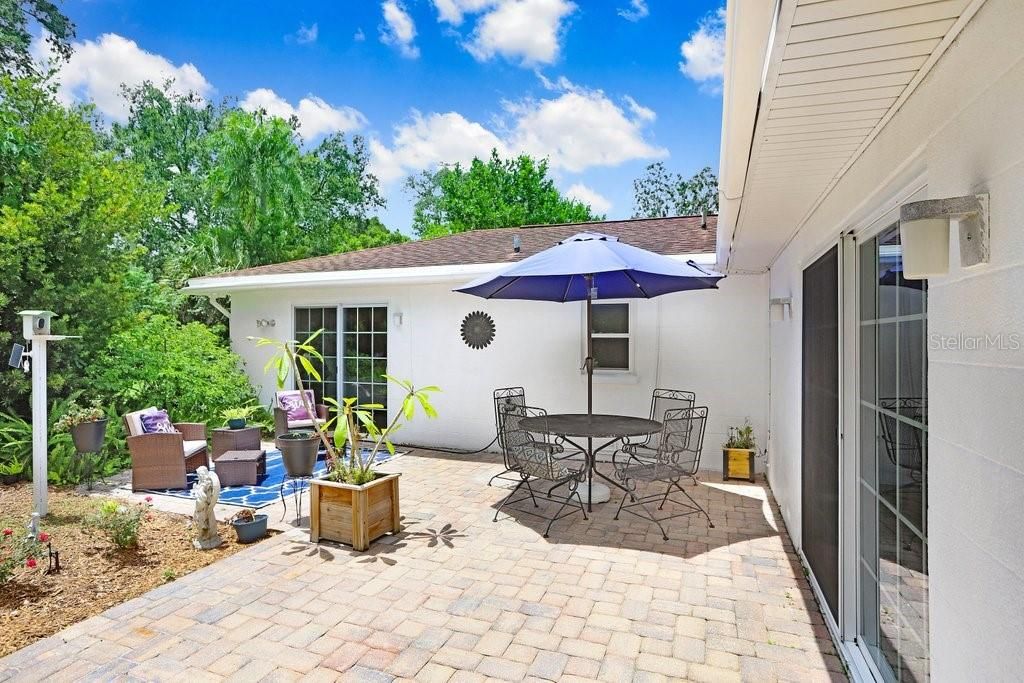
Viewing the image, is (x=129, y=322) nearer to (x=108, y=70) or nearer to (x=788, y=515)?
(x=788, y=515)

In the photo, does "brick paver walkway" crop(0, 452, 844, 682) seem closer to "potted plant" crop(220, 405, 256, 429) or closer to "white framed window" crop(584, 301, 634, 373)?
"potted plant" crop(220, 405, 256, 429)

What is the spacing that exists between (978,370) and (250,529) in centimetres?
477

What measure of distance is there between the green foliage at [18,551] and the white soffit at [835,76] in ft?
16.0

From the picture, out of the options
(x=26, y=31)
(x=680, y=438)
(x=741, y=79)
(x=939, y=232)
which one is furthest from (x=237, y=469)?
(x=26, y=31)

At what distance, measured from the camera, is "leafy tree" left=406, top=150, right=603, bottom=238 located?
27.7 m

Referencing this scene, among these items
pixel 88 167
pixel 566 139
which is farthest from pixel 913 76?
pixel 566 139

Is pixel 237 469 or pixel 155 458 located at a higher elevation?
pixel 155 458

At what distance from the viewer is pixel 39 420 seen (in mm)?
4855

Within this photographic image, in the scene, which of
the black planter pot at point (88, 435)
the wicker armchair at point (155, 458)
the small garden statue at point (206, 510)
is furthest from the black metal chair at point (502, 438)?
the black planter pot at point (88, 435)

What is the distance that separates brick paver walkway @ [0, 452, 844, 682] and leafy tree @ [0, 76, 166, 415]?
4.62 m

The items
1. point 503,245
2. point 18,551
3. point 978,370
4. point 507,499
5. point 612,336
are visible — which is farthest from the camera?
point 503,245

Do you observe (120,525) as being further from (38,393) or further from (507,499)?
(507,499)

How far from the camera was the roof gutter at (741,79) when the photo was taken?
4.96 ft

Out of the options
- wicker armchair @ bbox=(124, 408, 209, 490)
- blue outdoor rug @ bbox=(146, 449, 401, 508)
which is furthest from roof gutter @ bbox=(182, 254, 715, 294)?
wicker armchair @ bbox=(124, 408, 209, 490)
